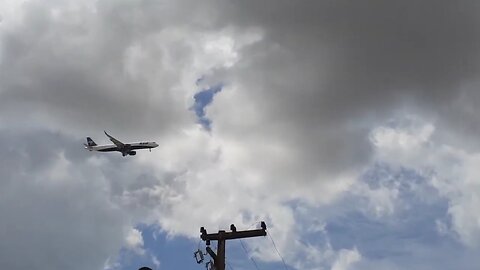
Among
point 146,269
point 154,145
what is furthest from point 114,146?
point 146,269

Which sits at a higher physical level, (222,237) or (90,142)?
(90,142)

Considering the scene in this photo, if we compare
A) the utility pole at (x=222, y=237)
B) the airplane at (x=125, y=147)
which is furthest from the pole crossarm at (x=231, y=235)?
the airplane at (x=125, y=147)

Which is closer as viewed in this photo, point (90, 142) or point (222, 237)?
point (222, 237)

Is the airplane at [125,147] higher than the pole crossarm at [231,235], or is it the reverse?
the airplane at [125,147]

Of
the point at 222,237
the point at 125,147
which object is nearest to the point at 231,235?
the point at 222,237

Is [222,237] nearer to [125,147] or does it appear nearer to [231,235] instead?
[231,235]

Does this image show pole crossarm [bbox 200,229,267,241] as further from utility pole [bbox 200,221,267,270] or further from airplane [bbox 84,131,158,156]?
airplane [bbox 84,131,158,156]

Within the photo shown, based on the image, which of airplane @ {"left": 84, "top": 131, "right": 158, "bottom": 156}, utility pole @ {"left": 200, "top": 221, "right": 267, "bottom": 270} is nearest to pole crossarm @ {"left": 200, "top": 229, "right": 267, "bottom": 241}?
utility pole @ {"left": 200, "top": 221, "right": 267, "bottom": 270}

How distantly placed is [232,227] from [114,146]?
6821cm

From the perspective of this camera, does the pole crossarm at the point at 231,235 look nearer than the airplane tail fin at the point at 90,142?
Yes

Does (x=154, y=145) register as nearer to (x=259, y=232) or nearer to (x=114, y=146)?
(x=114, y=146)

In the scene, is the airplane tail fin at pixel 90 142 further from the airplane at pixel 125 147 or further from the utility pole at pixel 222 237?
the utility pole at pixel 222 237

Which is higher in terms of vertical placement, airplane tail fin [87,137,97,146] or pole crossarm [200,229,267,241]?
airplane tail fin [87,137,97,146]

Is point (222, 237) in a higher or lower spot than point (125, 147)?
lower
